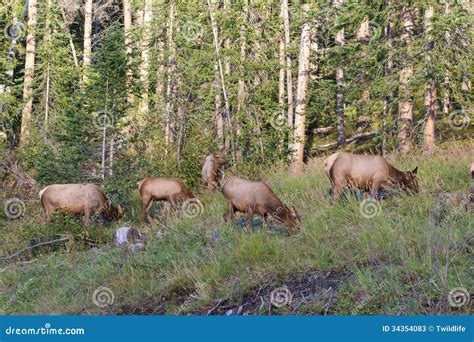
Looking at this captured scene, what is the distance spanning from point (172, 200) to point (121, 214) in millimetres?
1371

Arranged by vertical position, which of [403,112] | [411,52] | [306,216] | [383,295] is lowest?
[383,295]

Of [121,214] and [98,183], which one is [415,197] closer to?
[121,214]

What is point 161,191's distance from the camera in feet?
49.8

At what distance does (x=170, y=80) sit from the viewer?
24.2 meters

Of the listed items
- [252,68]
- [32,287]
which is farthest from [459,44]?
[32,287]

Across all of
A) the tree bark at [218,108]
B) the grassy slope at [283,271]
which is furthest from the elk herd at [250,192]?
the tree bark at [218,108]

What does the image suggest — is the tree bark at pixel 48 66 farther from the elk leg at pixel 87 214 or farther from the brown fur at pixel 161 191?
the elk leg at pixel 87 214

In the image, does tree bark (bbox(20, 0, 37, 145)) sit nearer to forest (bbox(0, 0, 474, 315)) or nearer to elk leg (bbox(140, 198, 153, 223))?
forest (bbox(0, 0, 474, 315))

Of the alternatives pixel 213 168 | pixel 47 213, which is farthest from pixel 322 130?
pixel 47 213

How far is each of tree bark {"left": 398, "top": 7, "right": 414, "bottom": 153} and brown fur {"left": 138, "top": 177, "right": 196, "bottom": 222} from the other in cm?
720

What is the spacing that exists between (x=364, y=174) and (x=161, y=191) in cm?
563

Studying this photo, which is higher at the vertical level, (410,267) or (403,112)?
(403,112)

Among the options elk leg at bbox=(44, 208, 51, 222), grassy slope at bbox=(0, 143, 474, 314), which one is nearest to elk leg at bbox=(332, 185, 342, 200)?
grassy slope at bbox=(0, 143, 474, 314)

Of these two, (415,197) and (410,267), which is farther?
(415,197)
